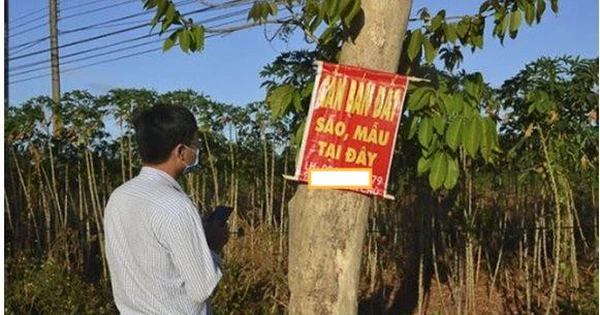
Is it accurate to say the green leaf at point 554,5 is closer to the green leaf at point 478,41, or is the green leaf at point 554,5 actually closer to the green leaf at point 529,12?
the green leaf at point 529,12

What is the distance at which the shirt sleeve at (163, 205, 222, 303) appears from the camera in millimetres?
2686

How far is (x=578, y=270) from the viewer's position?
21.9ft

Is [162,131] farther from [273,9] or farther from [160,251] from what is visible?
[273,9]

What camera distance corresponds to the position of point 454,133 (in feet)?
12.2

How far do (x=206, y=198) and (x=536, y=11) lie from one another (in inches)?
185

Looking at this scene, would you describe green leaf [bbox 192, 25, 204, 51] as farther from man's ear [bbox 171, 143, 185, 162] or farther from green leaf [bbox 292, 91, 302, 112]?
man's ear [bbox 171, 143, 185, 162]

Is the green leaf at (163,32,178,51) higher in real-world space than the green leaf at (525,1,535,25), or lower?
lower

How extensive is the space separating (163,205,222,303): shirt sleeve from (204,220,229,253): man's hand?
0.19 meters

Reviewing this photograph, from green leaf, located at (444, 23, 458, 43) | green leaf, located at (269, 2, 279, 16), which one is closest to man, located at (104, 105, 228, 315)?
green leaf, located at (269, 2, 279, 16)

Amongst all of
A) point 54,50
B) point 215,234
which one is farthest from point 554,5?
point 54,50

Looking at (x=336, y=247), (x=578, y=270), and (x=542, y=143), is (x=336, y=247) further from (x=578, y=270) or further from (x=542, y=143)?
(x=578, y=270)

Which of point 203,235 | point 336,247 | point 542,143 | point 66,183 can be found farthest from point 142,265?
point 66,183

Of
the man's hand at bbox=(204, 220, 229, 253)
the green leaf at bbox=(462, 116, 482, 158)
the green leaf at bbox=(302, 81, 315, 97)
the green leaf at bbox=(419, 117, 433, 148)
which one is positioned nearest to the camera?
the man's hand at bbox=(204, 220, 229, 253)

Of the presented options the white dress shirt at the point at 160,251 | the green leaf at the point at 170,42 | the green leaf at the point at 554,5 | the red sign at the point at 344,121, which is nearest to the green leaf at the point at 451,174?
the red sign at the point at 344,121
